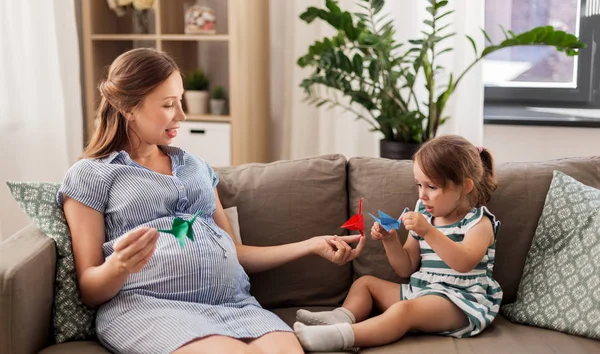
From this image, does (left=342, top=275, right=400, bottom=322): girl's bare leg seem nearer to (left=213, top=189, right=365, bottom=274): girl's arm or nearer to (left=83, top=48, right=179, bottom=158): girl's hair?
(left=213, top=189, right=365, bottom=274): girl's arm

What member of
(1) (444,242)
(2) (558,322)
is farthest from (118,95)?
(2) (558,322)

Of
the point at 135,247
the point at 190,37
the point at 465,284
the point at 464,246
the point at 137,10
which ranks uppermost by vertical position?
the point at 137,10

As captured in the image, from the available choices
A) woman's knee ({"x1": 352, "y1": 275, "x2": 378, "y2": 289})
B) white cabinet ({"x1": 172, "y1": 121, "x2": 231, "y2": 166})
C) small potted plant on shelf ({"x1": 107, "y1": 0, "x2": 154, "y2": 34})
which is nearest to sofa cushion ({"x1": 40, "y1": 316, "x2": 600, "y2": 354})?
woman's knee ({"x1": 352, "y1": 275, "x2": 378, "y2": 289})

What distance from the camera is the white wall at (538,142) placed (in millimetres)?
3223

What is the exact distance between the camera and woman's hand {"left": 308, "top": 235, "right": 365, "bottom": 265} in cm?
189

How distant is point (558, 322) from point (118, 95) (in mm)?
1250

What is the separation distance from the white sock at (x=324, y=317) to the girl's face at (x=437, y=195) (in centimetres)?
36

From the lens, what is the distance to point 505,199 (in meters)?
2.05

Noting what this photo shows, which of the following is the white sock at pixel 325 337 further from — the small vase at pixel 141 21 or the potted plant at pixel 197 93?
the small vase at pixel 141 21

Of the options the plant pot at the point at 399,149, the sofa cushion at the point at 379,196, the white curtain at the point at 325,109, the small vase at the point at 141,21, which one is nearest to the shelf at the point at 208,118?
the white curtain at the point at 325,109

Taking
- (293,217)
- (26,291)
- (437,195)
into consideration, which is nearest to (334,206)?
(293,217)

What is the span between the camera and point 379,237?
1922 millimetres

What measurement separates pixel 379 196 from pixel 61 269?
2.91ft

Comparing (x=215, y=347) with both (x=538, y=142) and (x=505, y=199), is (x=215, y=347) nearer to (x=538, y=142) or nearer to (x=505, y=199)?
(x=505, y=199)
